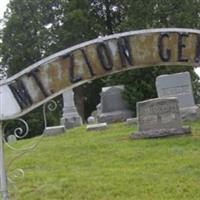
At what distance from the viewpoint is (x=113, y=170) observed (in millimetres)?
8367

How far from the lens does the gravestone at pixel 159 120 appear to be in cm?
1171

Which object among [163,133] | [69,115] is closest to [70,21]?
[69,115]

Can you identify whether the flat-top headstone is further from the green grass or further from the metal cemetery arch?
the metal cemetery arch

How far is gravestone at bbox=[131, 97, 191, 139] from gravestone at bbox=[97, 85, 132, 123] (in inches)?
231

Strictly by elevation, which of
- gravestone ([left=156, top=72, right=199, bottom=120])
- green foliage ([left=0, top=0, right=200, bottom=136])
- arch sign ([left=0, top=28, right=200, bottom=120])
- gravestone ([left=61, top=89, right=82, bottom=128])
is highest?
green foliage ([left=0, top=0, right=200, bottom=136])

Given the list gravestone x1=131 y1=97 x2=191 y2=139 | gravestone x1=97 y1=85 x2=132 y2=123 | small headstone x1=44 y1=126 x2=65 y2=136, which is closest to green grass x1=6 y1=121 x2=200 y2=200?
gravestone x1=131 y1=97 x2=191 y2=139

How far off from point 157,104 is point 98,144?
1.83m

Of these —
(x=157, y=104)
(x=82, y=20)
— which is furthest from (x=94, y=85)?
(x=157, y=104)

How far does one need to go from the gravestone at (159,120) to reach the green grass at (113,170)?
348 millimetres

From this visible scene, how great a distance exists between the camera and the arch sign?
4246 mm

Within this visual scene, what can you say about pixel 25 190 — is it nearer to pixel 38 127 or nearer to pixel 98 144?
pixel 98 144

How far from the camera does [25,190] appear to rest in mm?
7391

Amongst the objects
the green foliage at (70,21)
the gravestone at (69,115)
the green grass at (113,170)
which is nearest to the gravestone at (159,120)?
the green grass at (113,170)

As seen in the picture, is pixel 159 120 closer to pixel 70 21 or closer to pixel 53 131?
pixel 53 131
